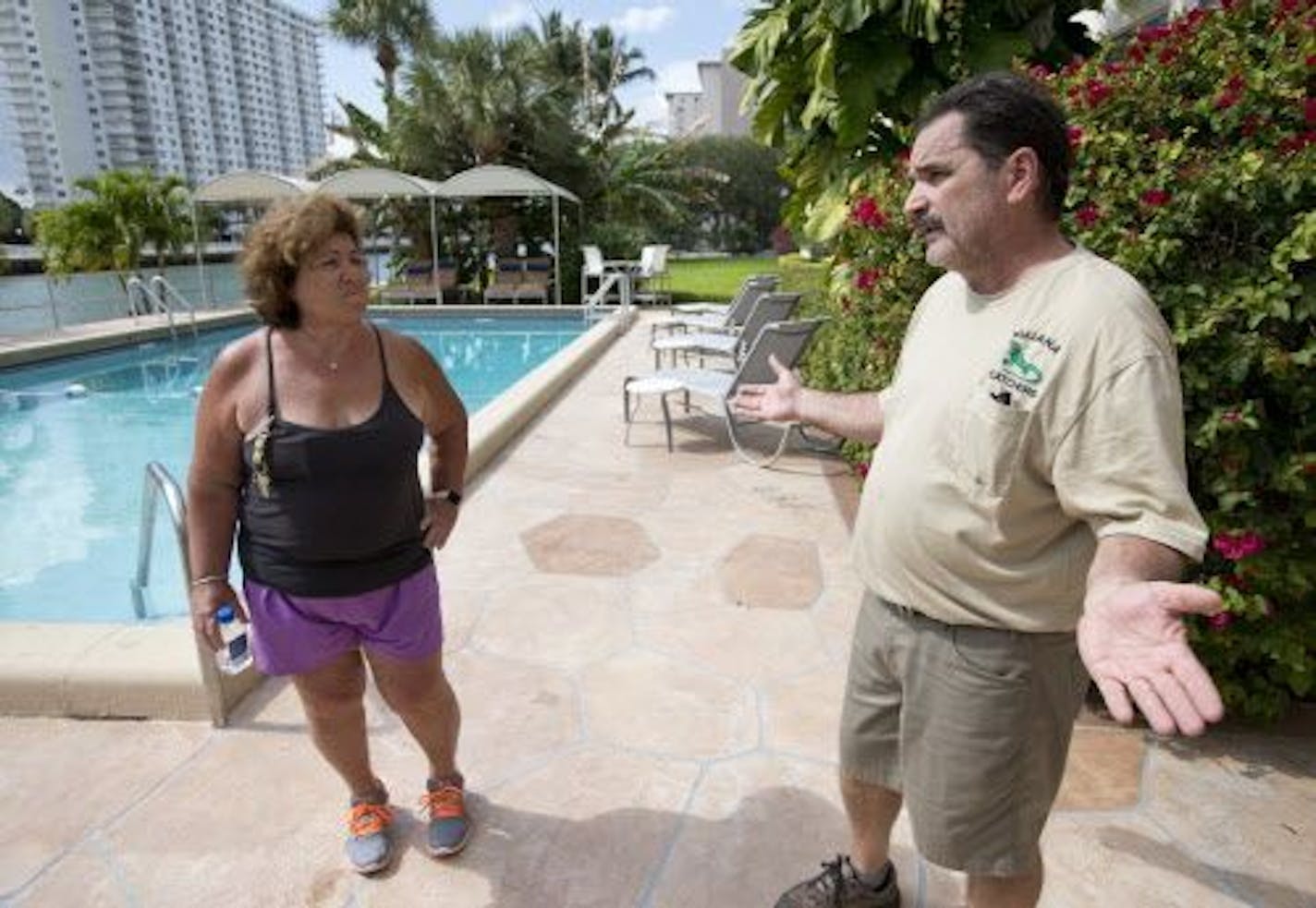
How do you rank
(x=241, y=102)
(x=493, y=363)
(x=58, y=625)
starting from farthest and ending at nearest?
(x=241, y=102) → (x=493, y=363) → (x=58, y=625)

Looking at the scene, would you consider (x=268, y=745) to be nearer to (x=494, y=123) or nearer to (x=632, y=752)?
(x=632, y=752)

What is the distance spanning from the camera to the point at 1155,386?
4.13 feet

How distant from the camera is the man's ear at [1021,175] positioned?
143 cm

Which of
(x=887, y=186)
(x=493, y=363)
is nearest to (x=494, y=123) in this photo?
(x=493, y=363)

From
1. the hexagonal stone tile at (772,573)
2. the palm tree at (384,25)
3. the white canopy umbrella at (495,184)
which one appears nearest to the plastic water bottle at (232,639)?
the hexagonal stone tile at (772,573)

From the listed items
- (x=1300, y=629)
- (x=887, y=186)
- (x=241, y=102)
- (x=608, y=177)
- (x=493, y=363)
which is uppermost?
(x=241, y=102)

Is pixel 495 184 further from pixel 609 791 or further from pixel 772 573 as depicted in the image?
pixel 609 791

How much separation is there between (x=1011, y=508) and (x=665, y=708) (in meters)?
1.92

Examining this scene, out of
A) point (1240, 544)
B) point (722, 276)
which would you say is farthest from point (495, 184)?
point (1240, 544)

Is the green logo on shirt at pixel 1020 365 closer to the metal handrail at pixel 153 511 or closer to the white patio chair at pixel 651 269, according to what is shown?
the metal handrail at pixel 153 511

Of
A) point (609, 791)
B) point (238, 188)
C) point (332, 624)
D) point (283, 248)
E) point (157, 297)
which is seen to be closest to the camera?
point (283, 248)

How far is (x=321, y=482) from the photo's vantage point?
1963mm

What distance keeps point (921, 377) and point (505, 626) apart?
254 centimetres

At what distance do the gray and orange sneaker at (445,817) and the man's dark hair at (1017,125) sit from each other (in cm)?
216
